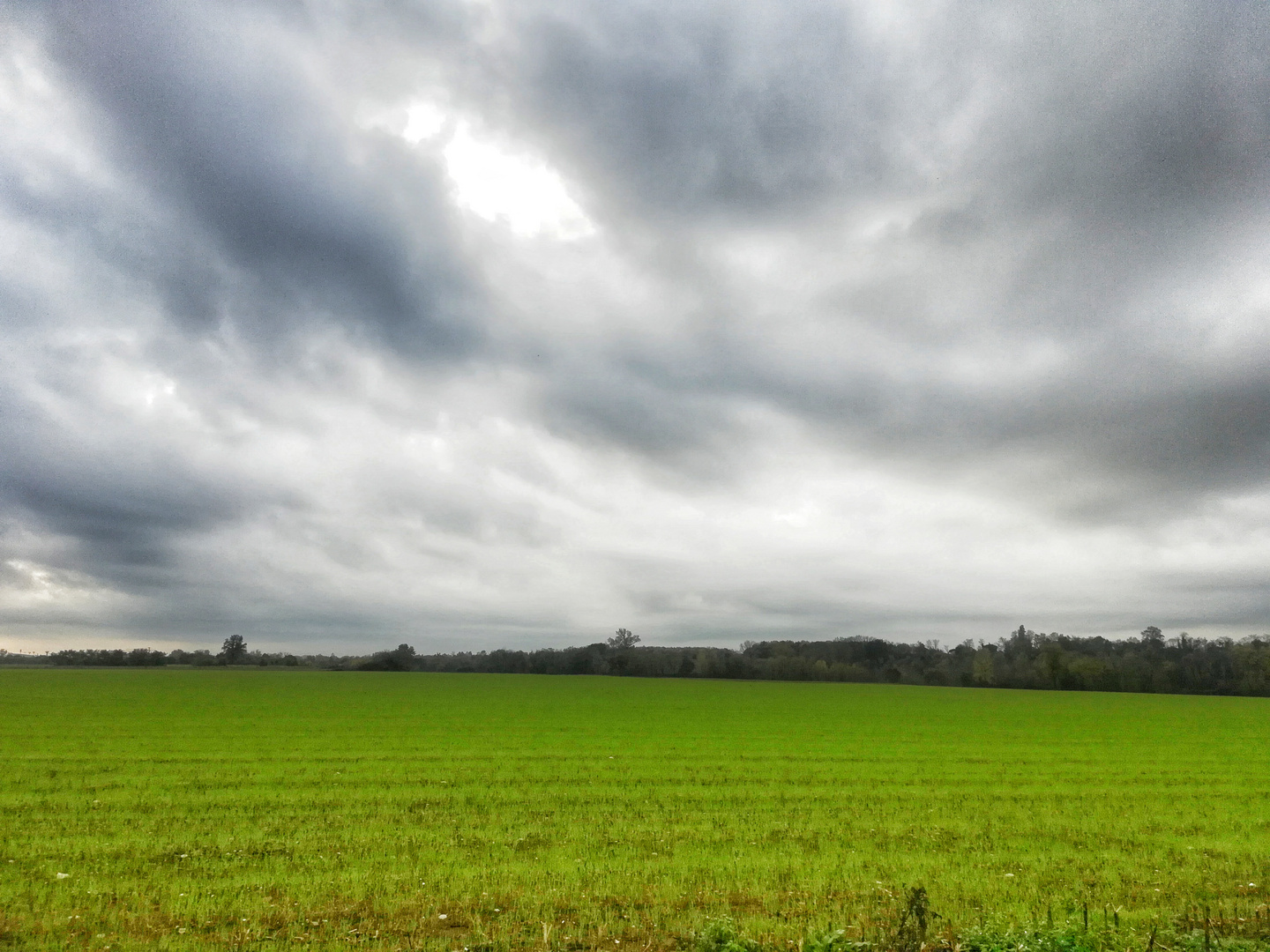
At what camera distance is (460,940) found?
997 cm

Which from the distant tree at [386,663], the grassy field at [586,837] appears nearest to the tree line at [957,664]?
the distant tree at [386,663]

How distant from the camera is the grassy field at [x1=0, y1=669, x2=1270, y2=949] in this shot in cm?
1097

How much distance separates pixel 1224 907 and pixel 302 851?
16444 mm

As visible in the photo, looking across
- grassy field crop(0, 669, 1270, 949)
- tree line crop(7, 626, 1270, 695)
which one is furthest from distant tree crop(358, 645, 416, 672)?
grassy field crop(0, 669, 1270, 949)

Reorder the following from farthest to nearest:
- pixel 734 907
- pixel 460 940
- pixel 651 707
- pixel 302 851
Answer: pixel 651 707, pixel 302 851, pixel 734 907, pixel 460 940

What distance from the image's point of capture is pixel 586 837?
54.8 ft

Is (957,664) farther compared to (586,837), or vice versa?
(957,664)

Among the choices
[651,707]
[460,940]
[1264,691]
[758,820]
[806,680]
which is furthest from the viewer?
[806,680]

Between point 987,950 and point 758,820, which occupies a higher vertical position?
point 987,950

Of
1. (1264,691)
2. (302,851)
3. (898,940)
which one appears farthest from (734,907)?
(1264,691)

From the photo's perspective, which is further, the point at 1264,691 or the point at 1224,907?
the point at 1264,691

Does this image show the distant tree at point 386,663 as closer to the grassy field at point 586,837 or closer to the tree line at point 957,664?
the tree line at point 957,664

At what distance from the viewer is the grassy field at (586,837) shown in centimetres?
1097

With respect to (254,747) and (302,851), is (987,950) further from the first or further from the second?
(254,747)
